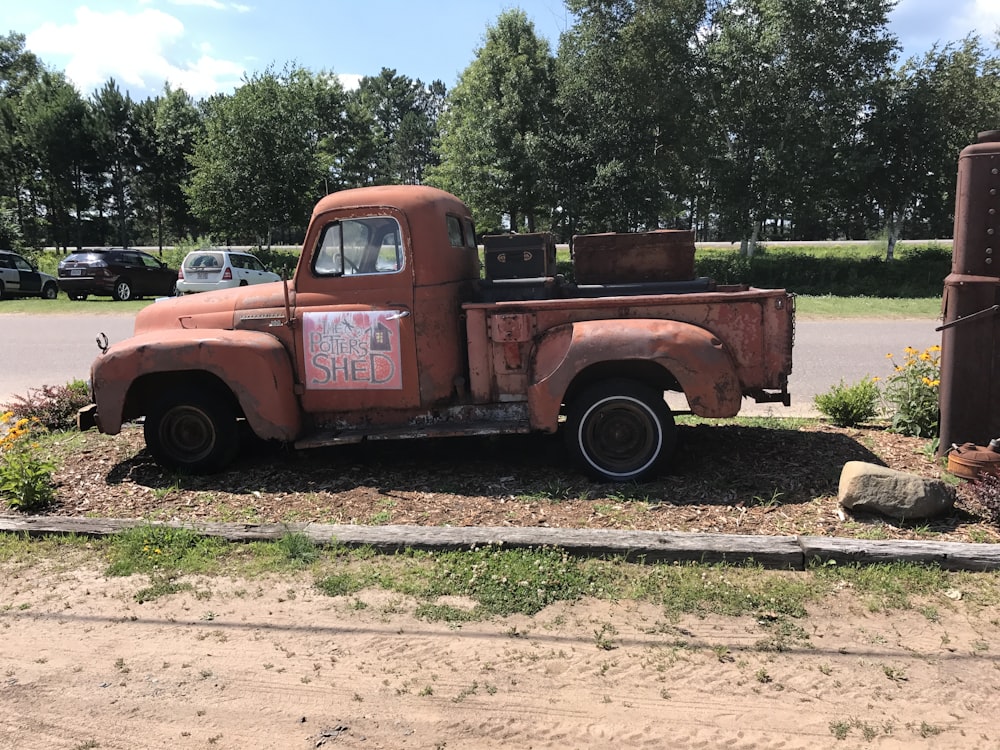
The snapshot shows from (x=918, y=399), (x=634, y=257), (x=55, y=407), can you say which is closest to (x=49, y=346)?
(x=55, y=407)

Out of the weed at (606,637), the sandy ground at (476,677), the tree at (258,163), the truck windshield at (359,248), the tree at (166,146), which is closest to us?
the sandy ground at (476,677)

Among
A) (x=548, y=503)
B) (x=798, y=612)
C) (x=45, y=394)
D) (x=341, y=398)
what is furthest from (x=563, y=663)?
(x=45, y=394)

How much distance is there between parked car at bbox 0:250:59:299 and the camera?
22.5 m

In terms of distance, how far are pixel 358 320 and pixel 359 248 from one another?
1.81 ft

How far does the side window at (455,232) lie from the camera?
5629 mm

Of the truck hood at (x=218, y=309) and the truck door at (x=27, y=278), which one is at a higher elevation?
the truck door at (x=27, y=278)

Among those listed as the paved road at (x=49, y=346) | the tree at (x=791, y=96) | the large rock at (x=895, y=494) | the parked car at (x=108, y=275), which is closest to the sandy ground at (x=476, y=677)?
the large rock at (x=895, y=494)

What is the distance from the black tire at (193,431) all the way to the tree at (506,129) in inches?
774

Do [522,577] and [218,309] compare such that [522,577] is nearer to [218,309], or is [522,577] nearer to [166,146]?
[218,309]

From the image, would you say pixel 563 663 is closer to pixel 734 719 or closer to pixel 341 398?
pixel 734 719

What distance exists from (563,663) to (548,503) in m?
1.81

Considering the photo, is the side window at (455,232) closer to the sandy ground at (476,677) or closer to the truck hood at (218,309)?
the truck hood at (218,309)

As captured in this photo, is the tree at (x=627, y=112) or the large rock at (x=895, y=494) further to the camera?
the tree at (x=627, y=112)

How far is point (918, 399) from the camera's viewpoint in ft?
19.7
